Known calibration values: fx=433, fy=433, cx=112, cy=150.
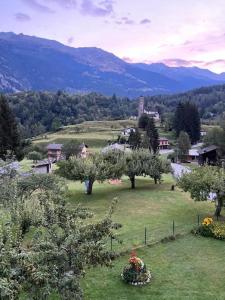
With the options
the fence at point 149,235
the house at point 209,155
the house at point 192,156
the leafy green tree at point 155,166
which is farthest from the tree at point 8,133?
the fence at point 149,235

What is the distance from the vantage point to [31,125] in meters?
175

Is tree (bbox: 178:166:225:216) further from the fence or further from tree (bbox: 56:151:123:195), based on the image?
tree (bbox: 56:151:123:195)

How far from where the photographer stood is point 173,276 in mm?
24875

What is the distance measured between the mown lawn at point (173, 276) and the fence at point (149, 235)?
0.78 m

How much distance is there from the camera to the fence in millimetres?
29103

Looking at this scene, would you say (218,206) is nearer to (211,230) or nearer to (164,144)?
(211,230)

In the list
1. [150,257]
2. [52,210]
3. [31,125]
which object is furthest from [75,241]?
[31,125]

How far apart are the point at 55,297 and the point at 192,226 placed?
16263 millimetres

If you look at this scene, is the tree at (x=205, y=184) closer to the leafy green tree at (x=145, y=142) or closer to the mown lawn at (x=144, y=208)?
the mown lawn at (x=144, y=208)

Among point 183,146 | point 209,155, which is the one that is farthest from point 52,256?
point 183,146

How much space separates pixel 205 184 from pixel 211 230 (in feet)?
17.0

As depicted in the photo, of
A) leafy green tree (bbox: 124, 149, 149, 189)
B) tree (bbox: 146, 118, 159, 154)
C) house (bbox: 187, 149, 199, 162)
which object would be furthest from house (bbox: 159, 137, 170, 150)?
leafy green tree (bbox: 124, 149, 149, 189)

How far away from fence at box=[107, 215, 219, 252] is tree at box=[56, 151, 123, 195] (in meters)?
11.7

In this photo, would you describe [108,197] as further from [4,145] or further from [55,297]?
[4,145]
